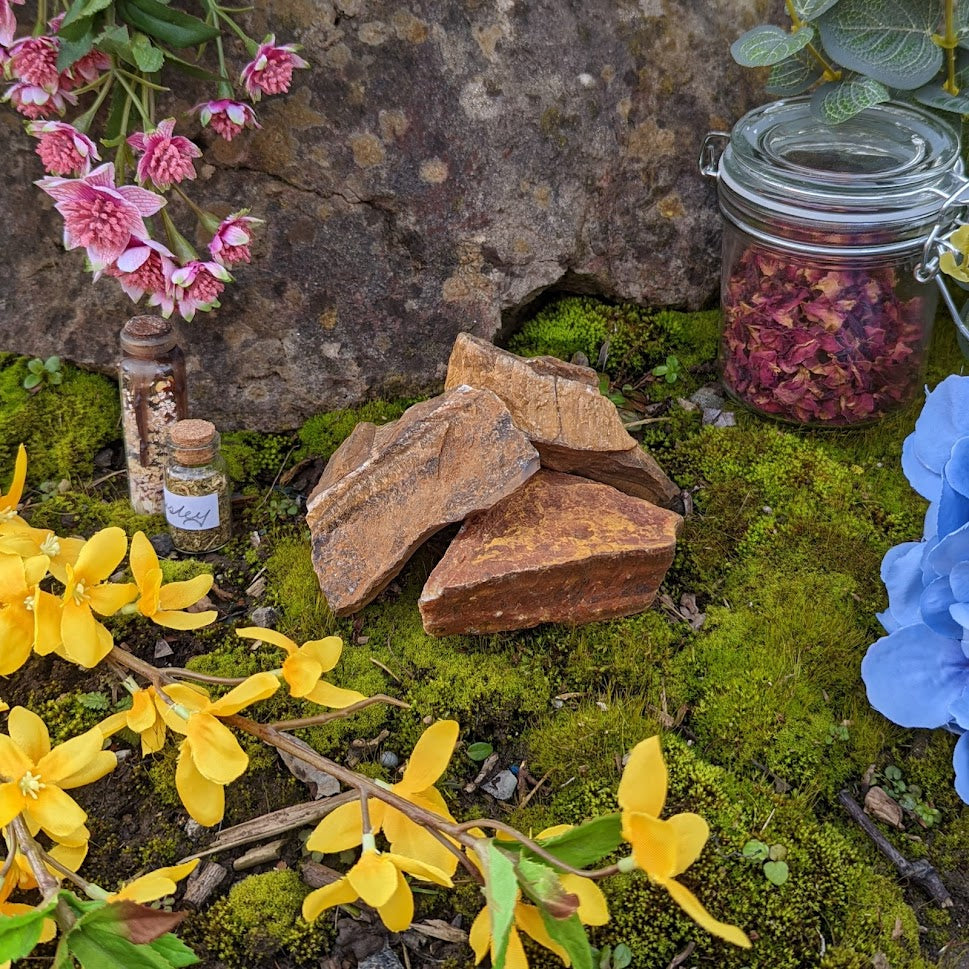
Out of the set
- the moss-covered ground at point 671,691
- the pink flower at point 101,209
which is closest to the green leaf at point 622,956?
the moss-covered ground at point 671,691

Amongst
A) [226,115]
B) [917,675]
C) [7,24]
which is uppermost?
[7,24]

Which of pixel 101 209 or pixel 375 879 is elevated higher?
pixel 101 209

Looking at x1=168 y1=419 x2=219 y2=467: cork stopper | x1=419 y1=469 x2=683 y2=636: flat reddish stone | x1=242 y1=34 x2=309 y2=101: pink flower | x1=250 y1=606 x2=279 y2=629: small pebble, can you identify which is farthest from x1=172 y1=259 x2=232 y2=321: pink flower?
x1=419 y1=469 x2=683 y2=636: flat reddish stone

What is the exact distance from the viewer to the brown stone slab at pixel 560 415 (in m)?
2.50

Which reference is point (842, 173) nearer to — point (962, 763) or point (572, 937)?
point (962, 763)

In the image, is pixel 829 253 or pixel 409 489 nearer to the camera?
pixel 409 489

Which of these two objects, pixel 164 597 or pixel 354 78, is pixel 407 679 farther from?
pixel 354 78

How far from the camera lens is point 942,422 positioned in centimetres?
211

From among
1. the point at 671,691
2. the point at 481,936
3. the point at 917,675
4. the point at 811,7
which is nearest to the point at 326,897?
the point at 481,936

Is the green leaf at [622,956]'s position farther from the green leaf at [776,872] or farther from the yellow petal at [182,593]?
the yellow petal at [182,593]

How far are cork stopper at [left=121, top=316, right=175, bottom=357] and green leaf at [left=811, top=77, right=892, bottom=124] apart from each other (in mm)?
1699

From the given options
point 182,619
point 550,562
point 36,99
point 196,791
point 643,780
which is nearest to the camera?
point 643,780

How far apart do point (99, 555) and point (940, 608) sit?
1.52 m

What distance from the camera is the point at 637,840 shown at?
49.1 inches
